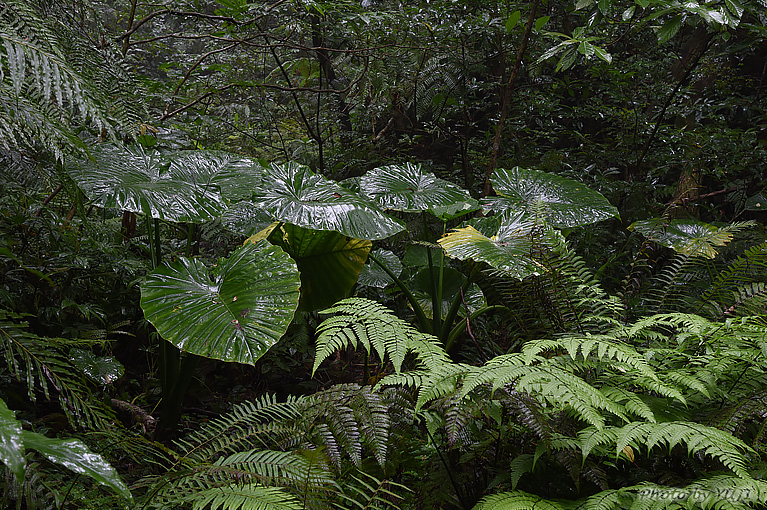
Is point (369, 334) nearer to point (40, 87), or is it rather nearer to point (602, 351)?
point (602, 351)

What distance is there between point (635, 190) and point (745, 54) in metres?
1.73

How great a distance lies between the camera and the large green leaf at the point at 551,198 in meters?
2.24

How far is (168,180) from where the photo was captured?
189 centimetres

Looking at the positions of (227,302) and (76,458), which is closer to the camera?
(76,458)

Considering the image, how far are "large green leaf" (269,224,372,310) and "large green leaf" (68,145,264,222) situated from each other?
0.35 metres

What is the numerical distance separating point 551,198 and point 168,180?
1861 millimetres

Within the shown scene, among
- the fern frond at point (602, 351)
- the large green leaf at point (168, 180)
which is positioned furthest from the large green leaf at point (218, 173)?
the fern frond at point (602, 351)

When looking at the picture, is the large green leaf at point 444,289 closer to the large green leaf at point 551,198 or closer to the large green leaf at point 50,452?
the large green leaf at point 551,198

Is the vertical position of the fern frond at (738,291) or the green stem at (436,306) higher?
the fern frond at (738,291)

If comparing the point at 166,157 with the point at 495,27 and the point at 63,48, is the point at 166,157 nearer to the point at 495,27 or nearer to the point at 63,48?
the point at 63,48

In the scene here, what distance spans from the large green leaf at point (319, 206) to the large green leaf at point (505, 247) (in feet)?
0.92

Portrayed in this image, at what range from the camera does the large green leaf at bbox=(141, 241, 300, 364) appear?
1.42 metres

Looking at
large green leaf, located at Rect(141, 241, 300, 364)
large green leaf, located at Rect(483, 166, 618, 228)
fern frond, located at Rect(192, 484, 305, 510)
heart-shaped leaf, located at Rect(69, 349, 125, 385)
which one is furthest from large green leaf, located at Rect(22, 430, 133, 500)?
large green leaf, located at Rect(483, 166, 618, 228)

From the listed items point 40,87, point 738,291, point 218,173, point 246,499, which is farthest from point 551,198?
point 40,87
